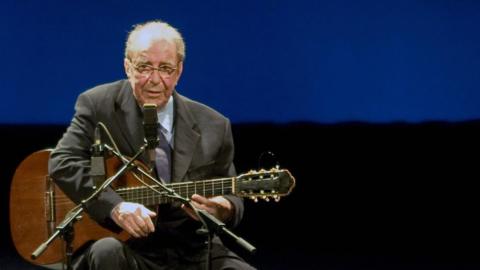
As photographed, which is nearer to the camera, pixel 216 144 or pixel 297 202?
pixel 216 144

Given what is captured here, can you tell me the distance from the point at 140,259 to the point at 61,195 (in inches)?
25.9

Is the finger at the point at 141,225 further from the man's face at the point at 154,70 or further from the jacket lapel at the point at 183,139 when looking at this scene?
the man's face at the point at 154,70

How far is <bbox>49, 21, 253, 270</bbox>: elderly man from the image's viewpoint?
3.14m

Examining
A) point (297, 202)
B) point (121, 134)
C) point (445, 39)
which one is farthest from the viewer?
point (297, 202)

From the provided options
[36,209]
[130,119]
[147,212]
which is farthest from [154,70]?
[36,209]

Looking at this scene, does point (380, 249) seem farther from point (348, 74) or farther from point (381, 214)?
point (348, 74)

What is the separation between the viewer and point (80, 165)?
3.17 m

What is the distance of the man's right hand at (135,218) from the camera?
2.90 metres

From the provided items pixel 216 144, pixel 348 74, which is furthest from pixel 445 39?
pixel 216 144

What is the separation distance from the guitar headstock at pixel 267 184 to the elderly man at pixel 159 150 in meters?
0.10

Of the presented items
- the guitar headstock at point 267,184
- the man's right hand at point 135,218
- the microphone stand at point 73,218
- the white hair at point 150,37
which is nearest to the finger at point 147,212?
the man's right hand at point 135,218

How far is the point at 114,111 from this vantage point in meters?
3.28

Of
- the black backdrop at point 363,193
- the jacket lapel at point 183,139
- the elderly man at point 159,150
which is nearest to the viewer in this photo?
the elderly man at point 159,150

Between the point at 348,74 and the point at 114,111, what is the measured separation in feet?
6.64
